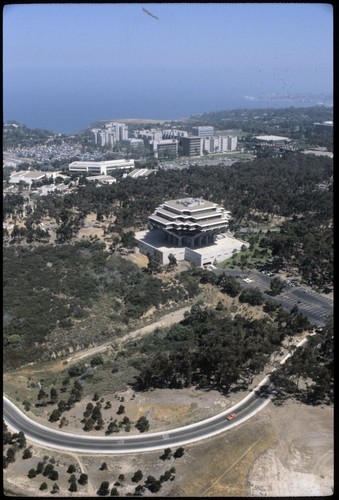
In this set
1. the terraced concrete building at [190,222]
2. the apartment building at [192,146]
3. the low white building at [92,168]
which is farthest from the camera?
the apartment building at [192,146]

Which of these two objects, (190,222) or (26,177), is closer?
(190,222)

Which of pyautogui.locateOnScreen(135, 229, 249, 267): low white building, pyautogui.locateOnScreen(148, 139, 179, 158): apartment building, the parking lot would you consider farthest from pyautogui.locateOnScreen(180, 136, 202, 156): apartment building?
the parking lot

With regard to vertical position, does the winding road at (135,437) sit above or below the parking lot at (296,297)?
below

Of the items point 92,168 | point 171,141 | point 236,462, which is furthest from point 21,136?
point 236,462

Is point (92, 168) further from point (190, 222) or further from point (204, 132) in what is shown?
point (204, 132)

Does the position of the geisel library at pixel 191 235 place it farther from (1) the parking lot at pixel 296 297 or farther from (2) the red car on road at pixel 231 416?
(2) the red car on road at pixel 231 416

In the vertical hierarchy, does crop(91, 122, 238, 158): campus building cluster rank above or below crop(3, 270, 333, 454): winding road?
above

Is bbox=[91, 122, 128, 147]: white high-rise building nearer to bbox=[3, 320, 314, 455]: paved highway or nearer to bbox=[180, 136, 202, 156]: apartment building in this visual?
bbox=[180, 136, 202, 156]: apartment building

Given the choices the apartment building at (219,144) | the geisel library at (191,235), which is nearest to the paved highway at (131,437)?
the geisel library at (191,235)

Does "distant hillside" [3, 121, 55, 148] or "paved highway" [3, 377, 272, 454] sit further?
"distant hillside" [3, 121, 55, 148]
